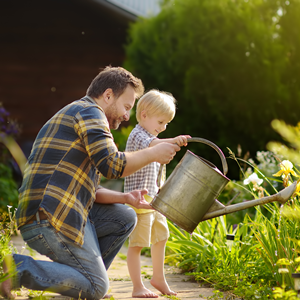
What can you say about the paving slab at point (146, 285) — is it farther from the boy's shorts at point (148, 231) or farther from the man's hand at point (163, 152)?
the man's hand at point (163, 152)

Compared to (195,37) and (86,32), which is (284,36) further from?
(86,32)

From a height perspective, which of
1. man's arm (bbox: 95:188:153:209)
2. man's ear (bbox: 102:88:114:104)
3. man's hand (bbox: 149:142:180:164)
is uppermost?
man's ear (bbox: 102:88:114:104)

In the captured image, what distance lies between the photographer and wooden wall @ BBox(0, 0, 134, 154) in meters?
7.18

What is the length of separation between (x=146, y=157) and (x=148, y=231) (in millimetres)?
672

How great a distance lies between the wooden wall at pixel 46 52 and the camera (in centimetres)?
718

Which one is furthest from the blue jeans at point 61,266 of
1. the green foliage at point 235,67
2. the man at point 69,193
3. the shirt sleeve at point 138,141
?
the green foliage at point 235,67

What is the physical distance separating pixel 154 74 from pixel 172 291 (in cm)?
425

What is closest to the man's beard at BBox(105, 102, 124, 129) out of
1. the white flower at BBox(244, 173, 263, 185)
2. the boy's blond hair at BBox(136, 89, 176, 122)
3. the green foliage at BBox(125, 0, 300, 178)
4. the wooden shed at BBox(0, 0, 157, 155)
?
the boy's blond hair at BBox(136, 89, 176, 122)

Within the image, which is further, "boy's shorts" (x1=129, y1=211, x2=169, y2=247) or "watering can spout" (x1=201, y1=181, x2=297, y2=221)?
"boy's shorts" (x1=129, y1=211, x2=169, y2=247)

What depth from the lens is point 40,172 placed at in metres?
2.03

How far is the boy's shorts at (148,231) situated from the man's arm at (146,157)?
→ 0.62 meters

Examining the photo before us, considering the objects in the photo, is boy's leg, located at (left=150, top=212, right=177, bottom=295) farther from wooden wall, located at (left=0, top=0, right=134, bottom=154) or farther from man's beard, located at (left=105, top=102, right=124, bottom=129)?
wooden wall, located at (left=0, top=0, right=134, bottom=154)

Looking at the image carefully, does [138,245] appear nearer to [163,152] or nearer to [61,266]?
[61,266]

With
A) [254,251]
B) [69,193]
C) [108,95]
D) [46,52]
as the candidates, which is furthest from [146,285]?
[46,52]
